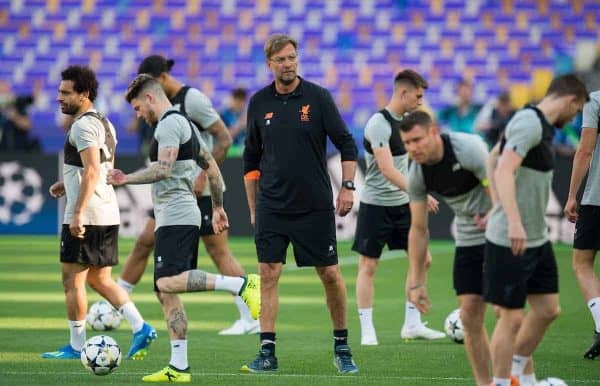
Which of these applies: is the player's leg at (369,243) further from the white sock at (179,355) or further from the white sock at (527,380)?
the white sock at (527,380)

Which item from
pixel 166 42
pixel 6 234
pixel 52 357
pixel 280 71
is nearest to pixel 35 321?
pixel 52 357

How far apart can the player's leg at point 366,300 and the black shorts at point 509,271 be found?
13.4 ft

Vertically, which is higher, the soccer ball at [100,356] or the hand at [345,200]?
the hand at [345,200]

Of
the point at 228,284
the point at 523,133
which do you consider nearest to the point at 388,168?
the point at 228,284

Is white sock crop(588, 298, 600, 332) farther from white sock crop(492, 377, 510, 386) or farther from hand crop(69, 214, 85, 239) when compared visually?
hand crop(69, 214, 85, 239)

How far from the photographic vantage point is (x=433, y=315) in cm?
1408

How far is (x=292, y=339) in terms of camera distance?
12164 millimetres

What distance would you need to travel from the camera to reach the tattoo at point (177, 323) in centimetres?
938

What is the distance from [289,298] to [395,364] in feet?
18.4

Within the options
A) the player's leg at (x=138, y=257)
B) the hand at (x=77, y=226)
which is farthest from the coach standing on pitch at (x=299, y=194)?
the player's leg at (x=138, y=257)

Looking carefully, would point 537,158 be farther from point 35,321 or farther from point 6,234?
point 6,234

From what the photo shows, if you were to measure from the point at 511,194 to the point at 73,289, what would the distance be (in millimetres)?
4615

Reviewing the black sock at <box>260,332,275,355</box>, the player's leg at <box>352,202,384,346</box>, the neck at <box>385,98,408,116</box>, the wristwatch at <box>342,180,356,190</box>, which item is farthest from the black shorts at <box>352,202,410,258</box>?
the black sock at <box>260,332,275,355</box>

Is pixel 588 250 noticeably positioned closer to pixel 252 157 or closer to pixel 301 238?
pixel 301 238
